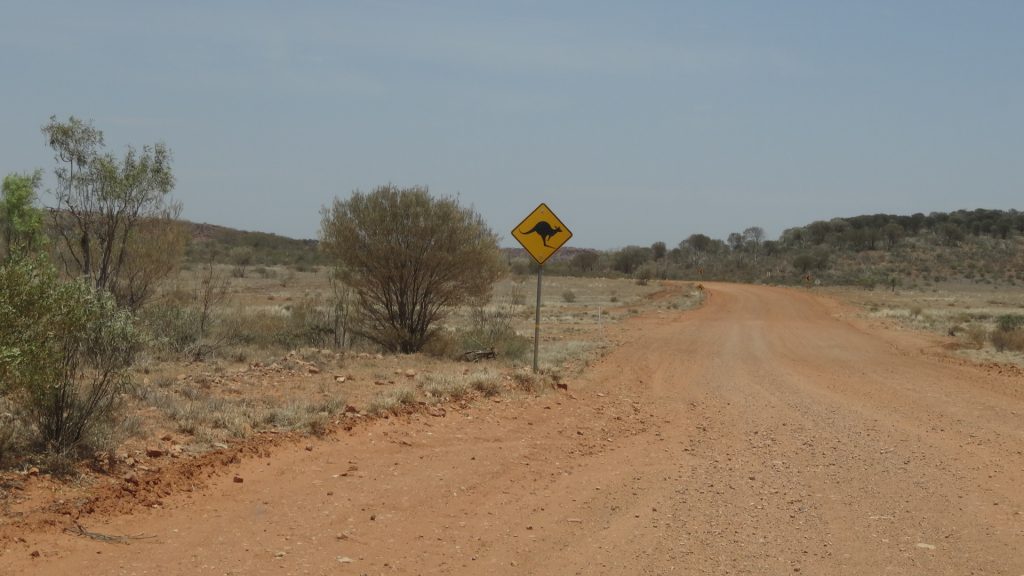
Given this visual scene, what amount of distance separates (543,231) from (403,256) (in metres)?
4.17

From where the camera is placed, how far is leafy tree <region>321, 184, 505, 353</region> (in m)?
17.5

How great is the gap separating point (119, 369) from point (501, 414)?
4.61 m

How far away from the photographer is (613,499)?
711 centimetres

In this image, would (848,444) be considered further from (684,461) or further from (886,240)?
(886,240)

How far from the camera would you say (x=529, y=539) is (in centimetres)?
601

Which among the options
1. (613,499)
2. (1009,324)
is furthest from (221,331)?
(1009,324)

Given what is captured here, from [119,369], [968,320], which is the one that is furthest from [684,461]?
[968,320]

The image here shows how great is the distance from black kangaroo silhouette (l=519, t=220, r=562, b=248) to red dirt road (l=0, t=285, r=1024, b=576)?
325 centimetres

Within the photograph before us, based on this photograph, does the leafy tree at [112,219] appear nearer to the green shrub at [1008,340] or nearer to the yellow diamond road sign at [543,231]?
the yellow diamond road sign at [543,231]

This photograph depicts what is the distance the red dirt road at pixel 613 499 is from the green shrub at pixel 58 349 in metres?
1.43

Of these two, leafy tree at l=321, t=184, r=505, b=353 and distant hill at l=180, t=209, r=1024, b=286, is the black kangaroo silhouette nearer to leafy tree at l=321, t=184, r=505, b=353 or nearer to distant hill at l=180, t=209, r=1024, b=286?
leafy tree at l=321, t=184, r=505, b=353

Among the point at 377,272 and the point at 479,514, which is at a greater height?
the point at 377,272

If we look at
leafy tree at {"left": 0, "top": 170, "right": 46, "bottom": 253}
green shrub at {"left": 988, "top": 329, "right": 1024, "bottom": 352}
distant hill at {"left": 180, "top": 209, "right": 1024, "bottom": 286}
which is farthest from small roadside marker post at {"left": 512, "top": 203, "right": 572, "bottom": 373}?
distant hill at {"left": 180, "top": 209, "right": 1024, "bottom": 286}

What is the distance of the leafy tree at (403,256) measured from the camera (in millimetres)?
17516
